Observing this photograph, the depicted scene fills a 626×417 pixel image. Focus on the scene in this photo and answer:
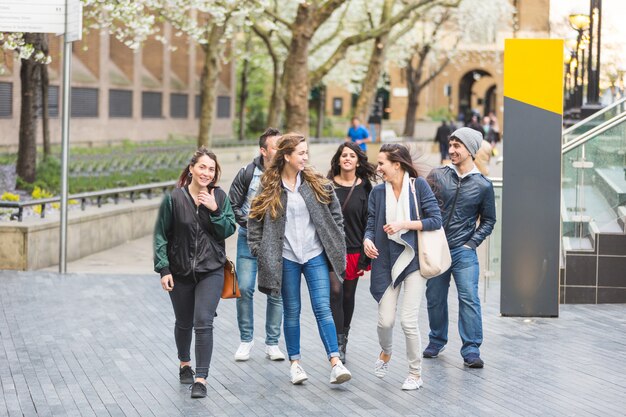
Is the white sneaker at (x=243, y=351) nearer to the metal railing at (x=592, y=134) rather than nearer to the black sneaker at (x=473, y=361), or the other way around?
the black sneaker at (x=473, y=361)

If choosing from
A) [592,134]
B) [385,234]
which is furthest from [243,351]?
[592,134]

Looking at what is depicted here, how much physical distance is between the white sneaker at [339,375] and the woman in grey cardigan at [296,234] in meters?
0.03

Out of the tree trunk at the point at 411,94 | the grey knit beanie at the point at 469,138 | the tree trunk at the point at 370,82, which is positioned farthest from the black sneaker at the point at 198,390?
the tree trunk at the point at 411,94

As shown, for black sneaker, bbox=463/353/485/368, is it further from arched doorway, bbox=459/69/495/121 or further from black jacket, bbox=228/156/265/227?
arched doorway, bbox=459/69/495/121

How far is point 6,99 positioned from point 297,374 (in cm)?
3373

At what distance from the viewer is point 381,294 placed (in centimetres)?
848

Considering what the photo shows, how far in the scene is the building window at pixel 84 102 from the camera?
46156mm

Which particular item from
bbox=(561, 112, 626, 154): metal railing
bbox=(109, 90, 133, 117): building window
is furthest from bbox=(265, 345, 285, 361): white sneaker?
bbox=(109, 90, 133, 117): building window

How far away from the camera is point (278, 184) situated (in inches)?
329

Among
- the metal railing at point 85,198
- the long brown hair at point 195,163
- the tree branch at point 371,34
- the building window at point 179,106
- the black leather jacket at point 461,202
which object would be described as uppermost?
the tree branch at point 371,34

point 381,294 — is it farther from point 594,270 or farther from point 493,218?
point 594,270

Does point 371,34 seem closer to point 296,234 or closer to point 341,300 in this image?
point 341,300

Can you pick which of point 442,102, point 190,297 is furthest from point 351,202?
point 442,102

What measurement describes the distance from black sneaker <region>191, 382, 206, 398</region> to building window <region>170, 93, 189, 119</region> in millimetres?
49101
